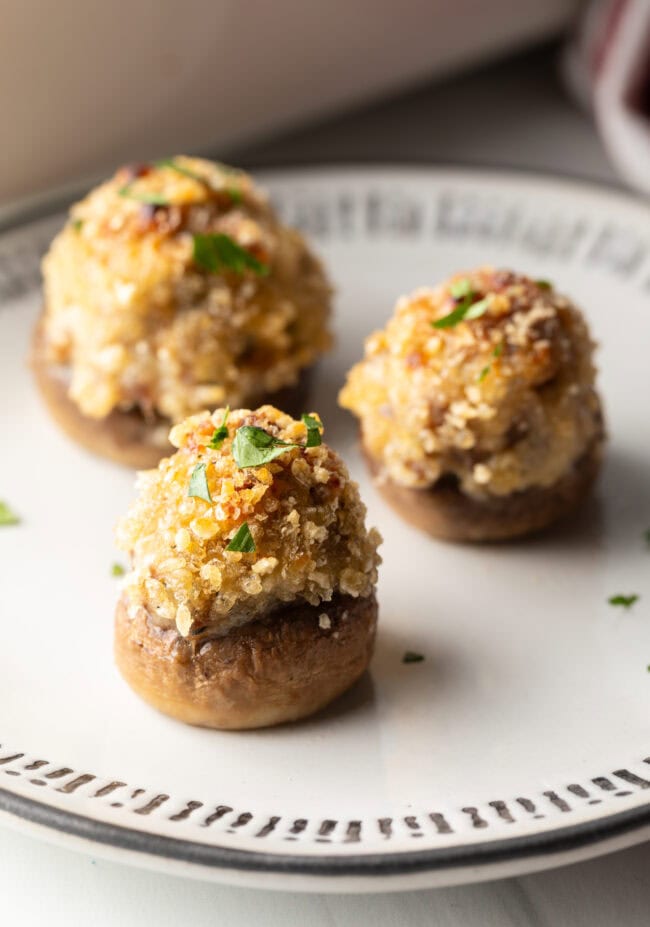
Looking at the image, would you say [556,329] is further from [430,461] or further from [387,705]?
[387,705]

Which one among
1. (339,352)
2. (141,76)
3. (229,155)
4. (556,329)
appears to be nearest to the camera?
(556,329)

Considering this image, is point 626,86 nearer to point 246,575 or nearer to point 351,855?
point 246,575

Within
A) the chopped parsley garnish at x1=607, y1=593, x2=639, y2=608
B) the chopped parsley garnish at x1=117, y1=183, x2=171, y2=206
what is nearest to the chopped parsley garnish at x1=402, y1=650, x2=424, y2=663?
the chopped parsley garnish at x1=607, y1=593, x2=639, y2=608

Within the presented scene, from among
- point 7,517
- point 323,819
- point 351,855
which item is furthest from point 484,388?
point 7,517

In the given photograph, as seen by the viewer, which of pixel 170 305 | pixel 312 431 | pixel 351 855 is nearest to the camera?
pixel 351 855

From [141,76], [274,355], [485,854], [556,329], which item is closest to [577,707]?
[485,854]

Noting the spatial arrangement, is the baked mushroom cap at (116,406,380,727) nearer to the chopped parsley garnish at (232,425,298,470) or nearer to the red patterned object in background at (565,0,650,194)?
the chopped parsley garnish at (232,425,298,470)

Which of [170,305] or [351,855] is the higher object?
[170,305]
